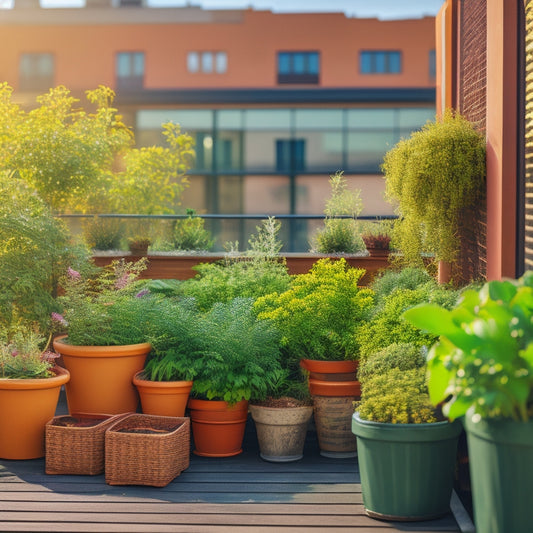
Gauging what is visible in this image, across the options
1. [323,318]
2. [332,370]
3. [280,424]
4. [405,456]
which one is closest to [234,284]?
[323,318]

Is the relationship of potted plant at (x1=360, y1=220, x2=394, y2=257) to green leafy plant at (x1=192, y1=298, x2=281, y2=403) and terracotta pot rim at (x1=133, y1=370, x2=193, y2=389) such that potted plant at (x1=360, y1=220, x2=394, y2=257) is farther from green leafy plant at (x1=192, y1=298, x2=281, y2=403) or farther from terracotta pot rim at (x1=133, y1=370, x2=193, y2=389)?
terracotta pot rim at (x1=133, y1=370, x2=193, y2=389)

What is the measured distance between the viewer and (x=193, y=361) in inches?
218

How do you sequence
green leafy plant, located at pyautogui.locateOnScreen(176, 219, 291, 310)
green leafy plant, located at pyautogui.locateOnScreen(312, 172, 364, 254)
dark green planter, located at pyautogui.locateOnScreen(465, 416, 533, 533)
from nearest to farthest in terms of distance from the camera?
dark green planter, located at pyautogui.locateOnScreen(465, 416, 533, 533) < green leafy plant, located at pyautogui.locateOnScreen(176, 219, 291, 310) < green leafy plant, located at pyautogui.locateOnScreen(312, 172, 364, 254)

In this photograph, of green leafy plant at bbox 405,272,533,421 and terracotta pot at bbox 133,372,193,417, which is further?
terracotta pot at bbox 133,372,193,417

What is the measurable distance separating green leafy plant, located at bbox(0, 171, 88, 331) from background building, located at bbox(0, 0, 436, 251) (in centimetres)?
1480

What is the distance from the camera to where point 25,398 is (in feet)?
17.3

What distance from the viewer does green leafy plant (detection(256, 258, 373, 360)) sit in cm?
562

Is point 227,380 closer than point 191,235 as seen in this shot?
Yes

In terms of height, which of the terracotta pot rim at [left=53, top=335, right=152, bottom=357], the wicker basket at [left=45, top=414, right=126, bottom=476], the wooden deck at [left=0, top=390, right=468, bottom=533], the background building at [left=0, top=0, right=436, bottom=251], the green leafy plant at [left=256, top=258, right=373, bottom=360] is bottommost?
the wooden deck at [left=0, top=390, right=468, bottom=533]

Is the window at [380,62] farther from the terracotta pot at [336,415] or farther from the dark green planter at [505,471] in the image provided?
the dark green planter at [505,471]

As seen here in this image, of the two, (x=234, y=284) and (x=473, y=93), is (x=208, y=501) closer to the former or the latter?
(x=234, y=284)

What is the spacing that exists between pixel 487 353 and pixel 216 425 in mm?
2755

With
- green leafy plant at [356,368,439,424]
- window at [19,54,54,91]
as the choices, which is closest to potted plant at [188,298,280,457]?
green leafy plant at [356,368,439,424]

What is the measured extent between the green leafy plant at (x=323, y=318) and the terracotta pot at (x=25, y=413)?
4.79 ft
